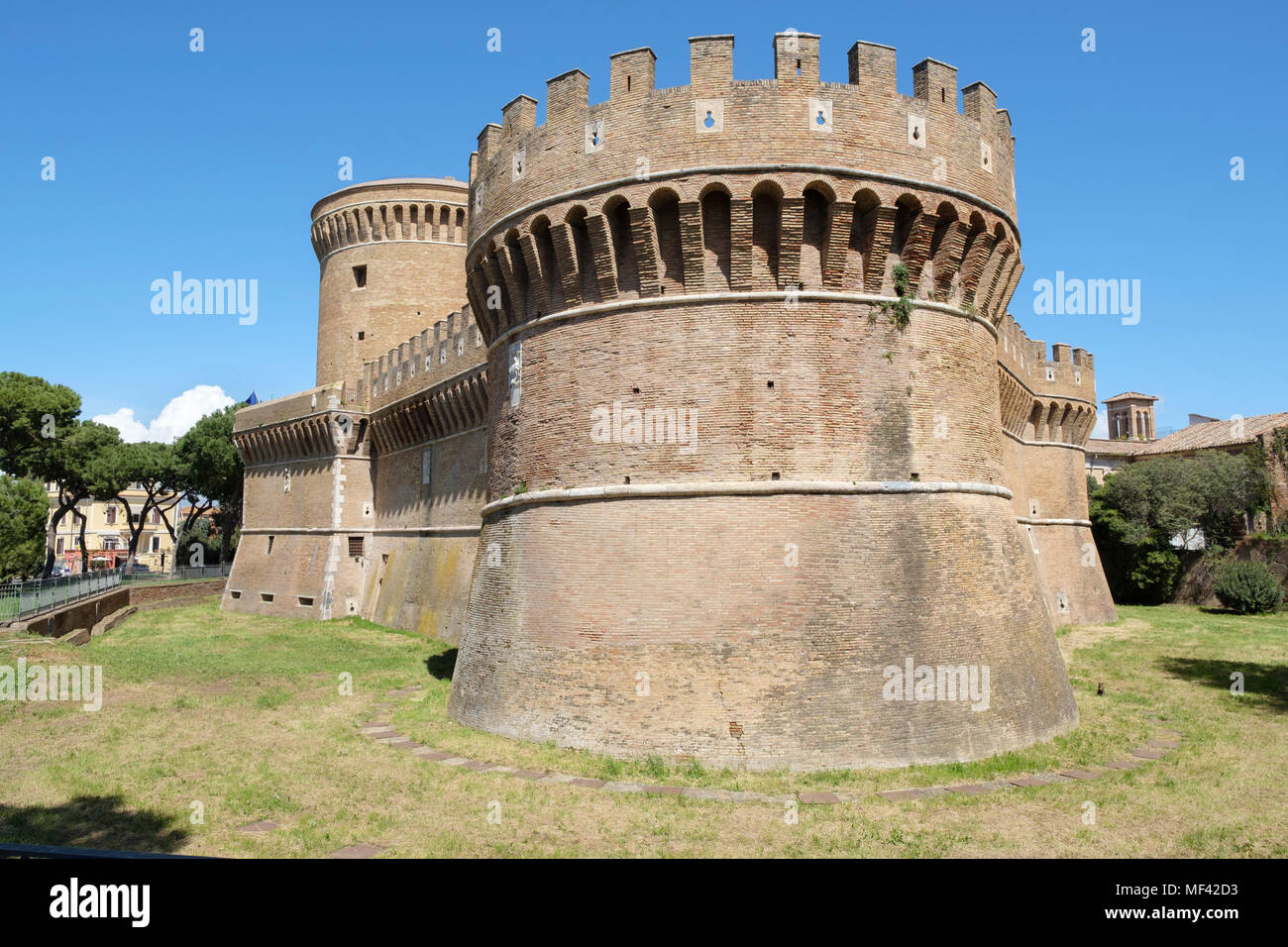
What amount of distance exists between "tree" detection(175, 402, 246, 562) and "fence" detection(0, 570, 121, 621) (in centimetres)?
1985

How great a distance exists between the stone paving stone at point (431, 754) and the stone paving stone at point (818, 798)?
512 cm

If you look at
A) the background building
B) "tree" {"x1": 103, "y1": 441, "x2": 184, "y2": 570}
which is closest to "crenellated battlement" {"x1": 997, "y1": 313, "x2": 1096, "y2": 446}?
"tree" {"x1": 103, "y1": 441, "x2": 184, "y2": 570}

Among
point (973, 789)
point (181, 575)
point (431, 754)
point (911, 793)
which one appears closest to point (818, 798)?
point (911, 793)

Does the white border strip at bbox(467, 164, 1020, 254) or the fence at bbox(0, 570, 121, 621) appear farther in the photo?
the fence at bbox(0, 570, 121, 621)

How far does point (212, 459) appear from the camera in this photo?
5047cm

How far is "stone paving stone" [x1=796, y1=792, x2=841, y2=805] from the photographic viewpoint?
9703 mm

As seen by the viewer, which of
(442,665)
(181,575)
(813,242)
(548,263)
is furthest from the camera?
(181,575)

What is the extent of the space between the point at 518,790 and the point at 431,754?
7.91 ft

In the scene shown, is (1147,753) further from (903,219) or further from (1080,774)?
(903,219)

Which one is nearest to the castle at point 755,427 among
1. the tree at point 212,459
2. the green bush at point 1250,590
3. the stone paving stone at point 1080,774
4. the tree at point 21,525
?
the stone paving stone at point 1080,774

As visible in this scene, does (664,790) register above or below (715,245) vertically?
below

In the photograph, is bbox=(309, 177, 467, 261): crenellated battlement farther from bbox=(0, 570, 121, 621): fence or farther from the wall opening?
the wall opening

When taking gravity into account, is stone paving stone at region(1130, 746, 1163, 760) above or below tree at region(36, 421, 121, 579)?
below

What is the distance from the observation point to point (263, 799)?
32.6 feet
